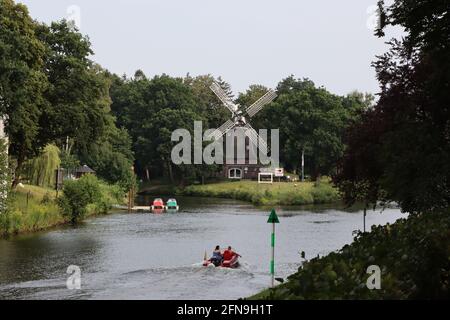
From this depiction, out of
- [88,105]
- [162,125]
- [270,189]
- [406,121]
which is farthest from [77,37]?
[162,125]

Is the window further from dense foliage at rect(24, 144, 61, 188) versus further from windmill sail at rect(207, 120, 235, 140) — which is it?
dense foliage at rect(24, 144, 61, 188)

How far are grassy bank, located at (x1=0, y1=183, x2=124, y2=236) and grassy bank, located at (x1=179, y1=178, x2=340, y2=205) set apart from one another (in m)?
32.6

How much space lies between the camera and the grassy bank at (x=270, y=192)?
8500 centimetres

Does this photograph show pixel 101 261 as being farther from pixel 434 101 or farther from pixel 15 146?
pixel 15 146

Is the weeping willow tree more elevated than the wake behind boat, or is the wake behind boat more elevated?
the weeping willow tree

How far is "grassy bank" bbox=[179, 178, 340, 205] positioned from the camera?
3346 inches

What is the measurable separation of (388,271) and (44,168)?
176ft

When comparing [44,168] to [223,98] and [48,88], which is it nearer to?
[48,88]

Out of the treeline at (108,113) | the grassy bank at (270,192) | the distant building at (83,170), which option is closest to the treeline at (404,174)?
the treeline at (108,113)

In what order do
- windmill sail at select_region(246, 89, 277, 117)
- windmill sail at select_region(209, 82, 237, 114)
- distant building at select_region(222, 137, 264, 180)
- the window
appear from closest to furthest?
distant building at select_region(222, 137, 264, 180) → windmill sail at select_region(209, 82, 237, 114) → the window → windmill sail at select_region(246, 89, 277, 117)

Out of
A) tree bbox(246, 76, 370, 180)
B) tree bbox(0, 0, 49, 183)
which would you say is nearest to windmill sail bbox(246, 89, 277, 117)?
tree bbox(246, 76, 370, 180)

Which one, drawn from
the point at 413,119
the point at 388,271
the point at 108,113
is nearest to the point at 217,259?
the point at 413,119

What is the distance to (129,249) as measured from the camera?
37.2 metres

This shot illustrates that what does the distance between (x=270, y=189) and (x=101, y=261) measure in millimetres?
60364
